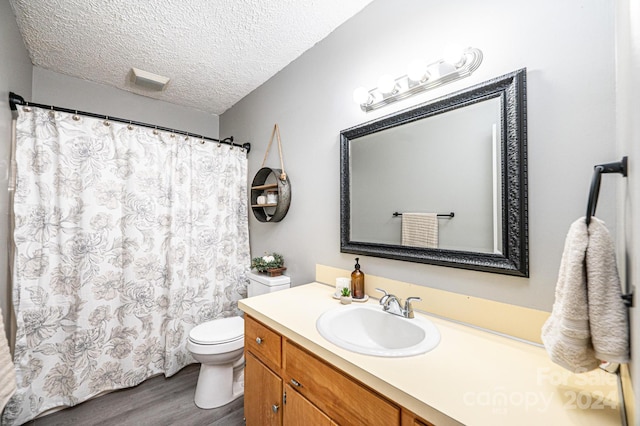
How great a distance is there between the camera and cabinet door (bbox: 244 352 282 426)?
1158 mm

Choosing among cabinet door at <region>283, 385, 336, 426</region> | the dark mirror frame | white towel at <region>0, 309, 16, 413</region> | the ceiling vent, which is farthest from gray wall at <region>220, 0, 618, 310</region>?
white towel at <region>0, 309, 16, 413</region>

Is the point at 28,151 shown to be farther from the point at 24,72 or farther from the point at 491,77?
the point at 491,77

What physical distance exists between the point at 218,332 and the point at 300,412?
1.01 metres

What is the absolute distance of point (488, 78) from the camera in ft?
3.49

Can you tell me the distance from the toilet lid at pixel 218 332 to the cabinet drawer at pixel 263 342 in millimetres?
441

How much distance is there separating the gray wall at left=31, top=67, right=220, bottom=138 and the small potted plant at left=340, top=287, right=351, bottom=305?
2498mm

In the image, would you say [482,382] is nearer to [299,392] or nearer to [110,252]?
[299,392]

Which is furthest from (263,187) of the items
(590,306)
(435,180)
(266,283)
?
(590,306)

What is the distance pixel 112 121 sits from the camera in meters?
1.89

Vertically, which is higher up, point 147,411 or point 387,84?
point 387,84

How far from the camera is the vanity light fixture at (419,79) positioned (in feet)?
3.63

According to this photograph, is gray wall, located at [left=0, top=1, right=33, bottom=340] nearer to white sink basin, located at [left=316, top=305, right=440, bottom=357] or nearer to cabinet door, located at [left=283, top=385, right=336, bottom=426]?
cabinet door, located at [left=283, top=385, right=336, bottom=426]

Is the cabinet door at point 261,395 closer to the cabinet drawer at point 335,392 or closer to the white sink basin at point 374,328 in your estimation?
the cabinet drawer at point 335,392

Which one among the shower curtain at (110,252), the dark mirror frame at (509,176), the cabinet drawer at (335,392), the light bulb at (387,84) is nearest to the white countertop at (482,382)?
the cabinet drawer at (335,392)
